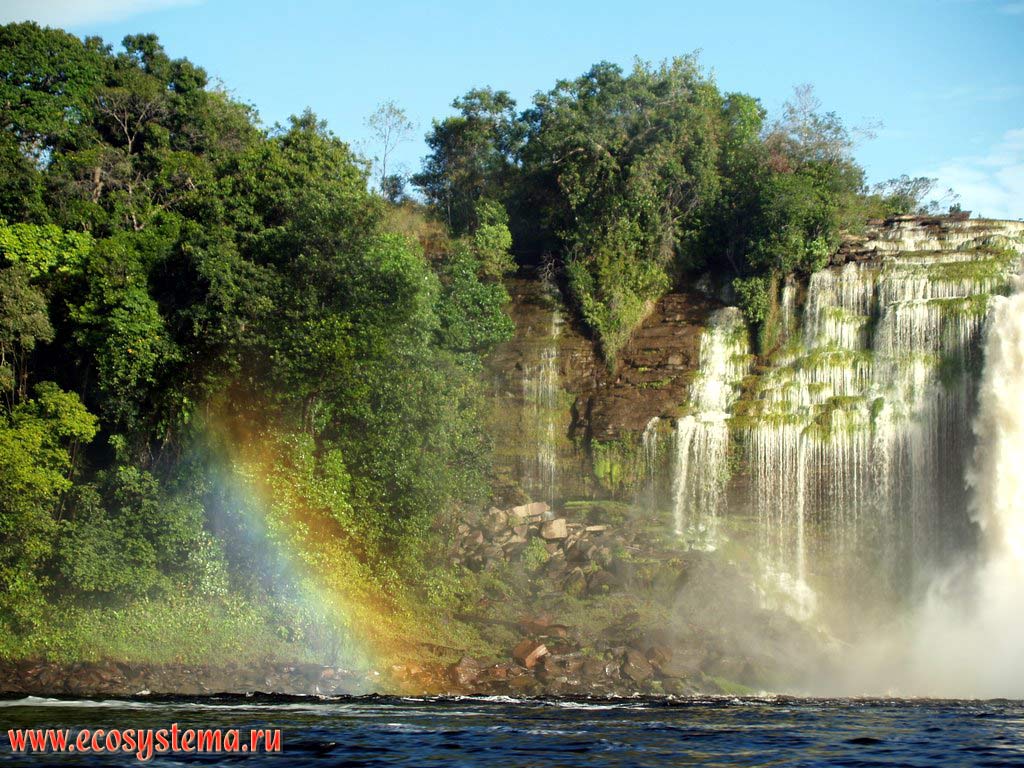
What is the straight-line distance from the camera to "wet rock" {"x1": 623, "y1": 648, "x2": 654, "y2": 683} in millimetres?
31844

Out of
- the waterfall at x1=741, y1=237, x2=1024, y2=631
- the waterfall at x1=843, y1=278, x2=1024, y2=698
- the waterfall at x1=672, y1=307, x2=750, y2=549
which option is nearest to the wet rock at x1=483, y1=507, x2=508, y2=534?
the waterfall at x1=672, y1=307, x2=750, y2=549

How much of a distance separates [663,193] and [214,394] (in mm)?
21104

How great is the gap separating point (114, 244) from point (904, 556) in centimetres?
2693

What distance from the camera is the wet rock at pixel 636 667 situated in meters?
31.8

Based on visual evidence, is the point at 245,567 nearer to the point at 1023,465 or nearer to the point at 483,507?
the point at 483,507

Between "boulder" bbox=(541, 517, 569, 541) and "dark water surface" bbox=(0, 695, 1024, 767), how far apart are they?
10.6 meters

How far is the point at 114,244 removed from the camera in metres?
36.8

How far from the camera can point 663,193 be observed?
1876 inches

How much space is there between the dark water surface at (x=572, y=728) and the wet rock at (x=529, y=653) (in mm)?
3500

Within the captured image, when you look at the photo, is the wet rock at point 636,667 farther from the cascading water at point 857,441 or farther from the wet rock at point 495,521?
the wet rock at point 495,521

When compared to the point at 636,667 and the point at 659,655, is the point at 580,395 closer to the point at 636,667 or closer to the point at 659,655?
the point at 659,655

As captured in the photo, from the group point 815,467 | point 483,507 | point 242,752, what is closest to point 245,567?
point 483,507

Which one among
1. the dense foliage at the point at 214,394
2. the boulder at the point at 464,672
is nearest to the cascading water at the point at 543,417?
the dense foliage at the point at 214,394

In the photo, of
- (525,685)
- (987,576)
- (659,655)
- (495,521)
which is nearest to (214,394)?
(495,521)
